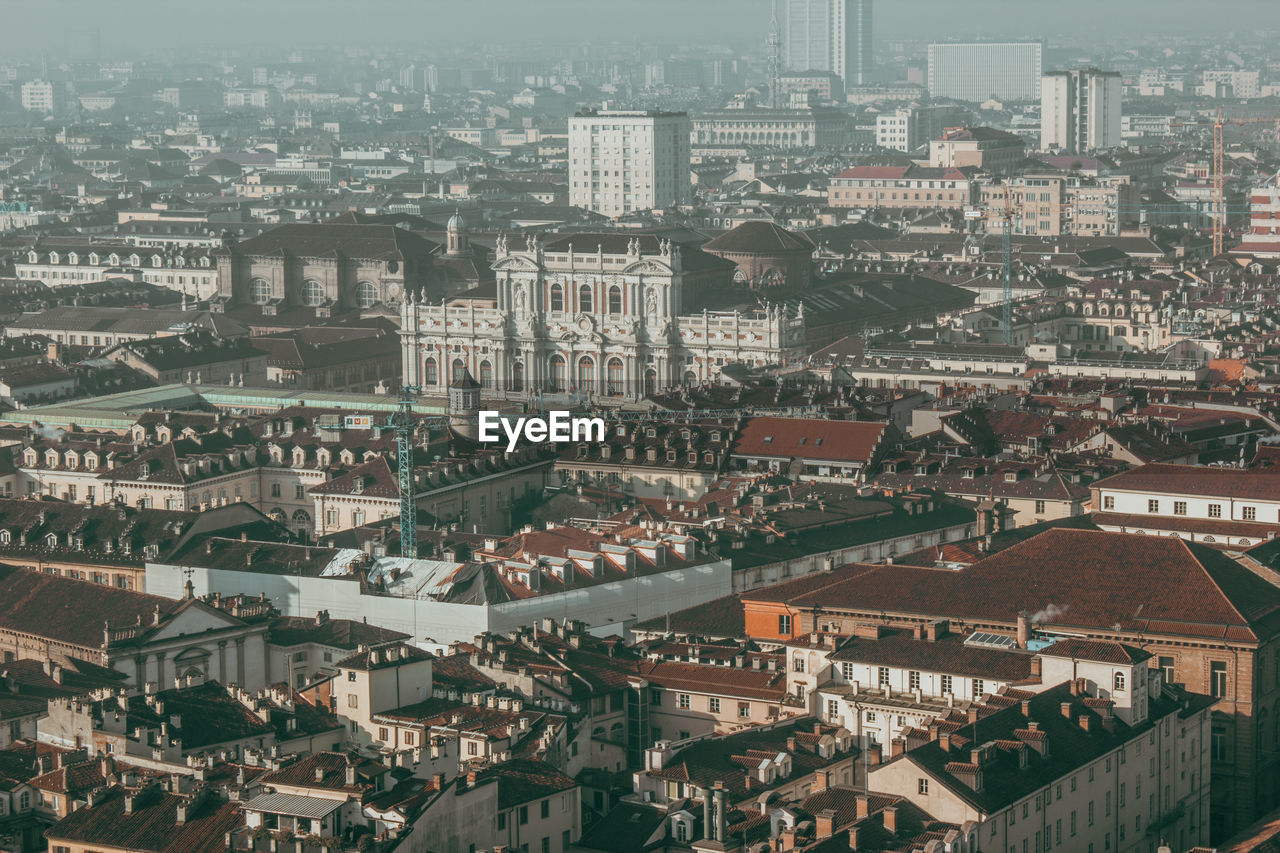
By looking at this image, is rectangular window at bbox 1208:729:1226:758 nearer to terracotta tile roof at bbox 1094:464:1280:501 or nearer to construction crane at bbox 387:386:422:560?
terracotta tile roof at bbox 1094:464:1280:501

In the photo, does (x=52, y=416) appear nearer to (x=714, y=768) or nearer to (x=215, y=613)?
(x=215, y=613)

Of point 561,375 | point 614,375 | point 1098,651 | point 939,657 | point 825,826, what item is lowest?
point 561,375

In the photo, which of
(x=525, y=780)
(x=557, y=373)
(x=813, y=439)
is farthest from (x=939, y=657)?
(x=557, y=373)

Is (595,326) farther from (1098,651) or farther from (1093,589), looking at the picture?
(1098,651)

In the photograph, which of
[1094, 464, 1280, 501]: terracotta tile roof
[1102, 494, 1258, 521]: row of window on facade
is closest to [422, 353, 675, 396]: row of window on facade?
[1094, 464, 1280, 501]: terracotta tile roof

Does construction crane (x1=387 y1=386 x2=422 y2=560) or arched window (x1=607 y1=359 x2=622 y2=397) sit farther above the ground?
construction crane (x1=387 y1=386 x2=422 y2=560)

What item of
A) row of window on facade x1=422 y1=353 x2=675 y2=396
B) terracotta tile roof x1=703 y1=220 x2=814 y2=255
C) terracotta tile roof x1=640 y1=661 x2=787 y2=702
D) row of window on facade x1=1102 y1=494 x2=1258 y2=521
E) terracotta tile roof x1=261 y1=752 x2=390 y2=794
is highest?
terracotta tile roof x1=703 y1=220 x2=814 y2=255
